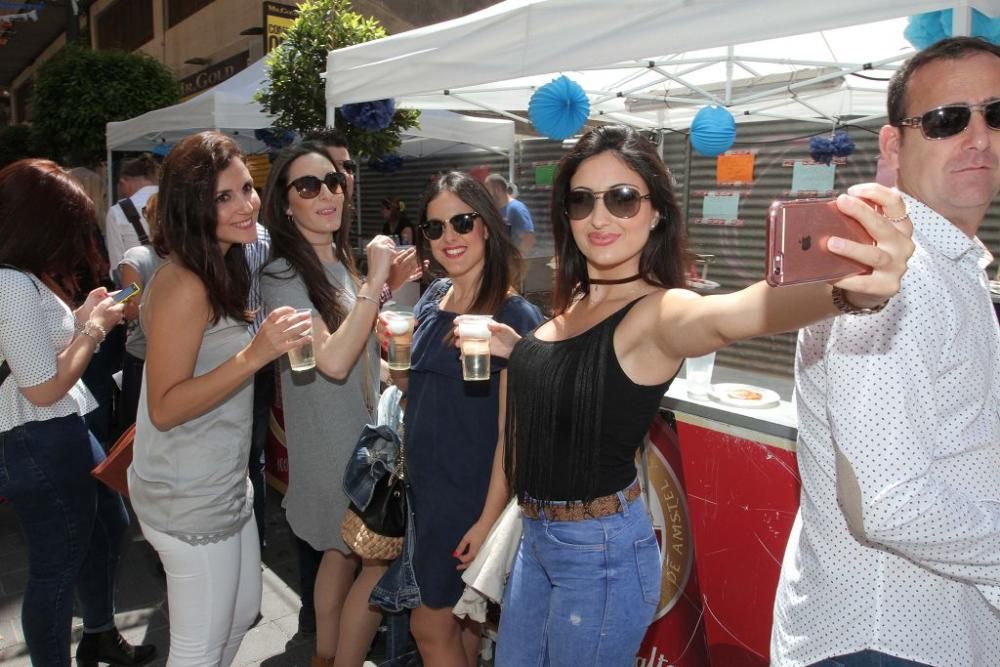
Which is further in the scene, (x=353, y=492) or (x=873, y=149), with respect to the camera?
(x=873, y=149)

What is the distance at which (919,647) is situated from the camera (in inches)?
48.0

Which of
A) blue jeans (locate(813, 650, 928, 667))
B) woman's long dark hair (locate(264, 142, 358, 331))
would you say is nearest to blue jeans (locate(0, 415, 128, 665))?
woman's long dark hair (locate(264, 142, 358, 331))

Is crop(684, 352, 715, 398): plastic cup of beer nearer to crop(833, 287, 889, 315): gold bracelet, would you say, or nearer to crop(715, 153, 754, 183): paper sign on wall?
crop(833, 287, 889, 315): gold bracelet

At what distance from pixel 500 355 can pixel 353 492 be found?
2.50 ft

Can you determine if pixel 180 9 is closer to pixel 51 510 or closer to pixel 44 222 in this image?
pixel 44 222

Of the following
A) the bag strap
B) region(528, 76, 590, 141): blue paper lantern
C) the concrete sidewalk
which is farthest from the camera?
the bag strap

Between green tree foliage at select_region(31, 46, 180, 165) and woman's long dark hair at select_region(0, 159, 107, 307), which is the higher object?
green tree foliage at select_region(31, 46, 180, 165)

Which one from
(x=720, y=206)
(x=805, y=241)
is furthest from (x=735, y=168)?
(x=805, y=241)

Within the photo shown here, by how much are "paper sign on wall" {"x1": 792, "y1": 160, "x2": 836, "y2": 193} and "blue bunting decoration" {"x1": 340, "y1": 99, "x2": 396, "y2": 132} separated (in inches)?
197

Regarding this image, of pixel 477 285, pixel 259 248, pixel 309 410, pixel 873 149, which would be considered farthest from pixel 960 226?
pixel 873 149

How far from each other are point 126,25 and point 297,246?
69.7 feet

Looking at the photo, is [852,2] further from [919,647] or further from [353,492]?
[353,492]

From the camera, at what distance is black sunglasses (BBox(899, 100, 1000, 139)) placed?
4.35 feet

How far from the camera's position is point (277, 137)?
256 inches
